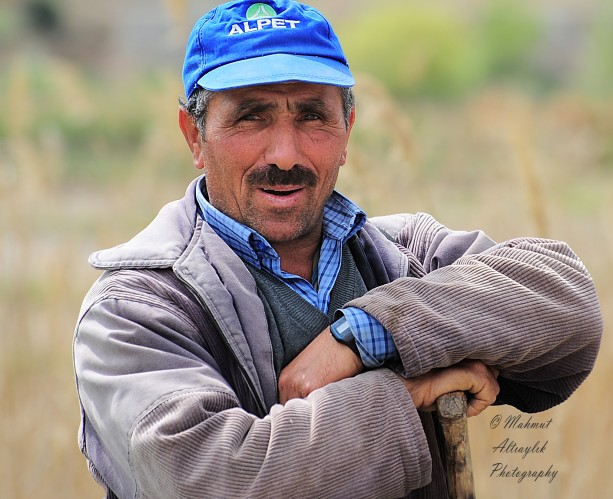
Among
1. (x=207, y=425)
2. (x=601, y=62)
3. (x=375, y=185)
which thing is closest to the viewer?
(x=207, y=425)

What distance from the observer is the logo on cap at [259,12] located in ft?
6.20

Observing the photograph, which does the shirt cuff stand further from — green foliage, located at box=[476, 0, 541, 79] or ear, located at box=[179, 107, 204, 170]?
green foliage, located at box=[476, 0, 541, 79]

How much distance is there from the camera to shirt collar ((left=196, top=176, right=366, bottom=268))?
1900 mm

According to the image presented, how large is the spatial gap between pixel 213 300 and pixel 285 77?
0.46m

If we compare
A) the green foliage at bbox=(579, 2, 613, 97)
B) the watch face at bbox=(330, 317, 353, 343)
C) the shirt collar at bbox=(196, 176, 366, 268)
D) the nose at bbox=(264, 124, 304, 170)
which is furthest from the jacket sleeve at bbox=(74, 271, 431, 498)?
the green foliage at bbox=(579, 2, 613, 97)

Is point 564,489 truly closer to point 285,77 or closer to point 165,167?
→ point 285,77

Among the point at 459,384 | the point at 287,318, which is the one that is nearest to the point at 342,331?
the point at 287,318

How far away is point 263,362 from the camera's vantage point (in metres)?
1.75

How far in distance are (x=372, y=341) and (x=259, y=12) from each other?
71 cm

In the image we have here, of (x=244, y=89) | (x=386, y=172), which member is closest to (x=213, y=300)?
(x=244, y=89)

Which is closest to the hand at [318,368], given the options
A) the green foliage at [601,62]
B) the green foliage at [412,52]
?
the green foliage at [412,52]

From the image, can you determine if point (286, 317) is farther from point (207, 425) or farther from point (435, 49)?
point (435, 49)

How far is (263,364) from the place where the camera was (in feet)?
5.75

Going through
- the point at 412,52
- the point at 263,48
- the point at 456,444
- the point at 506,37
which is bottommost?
the point at 506,37
